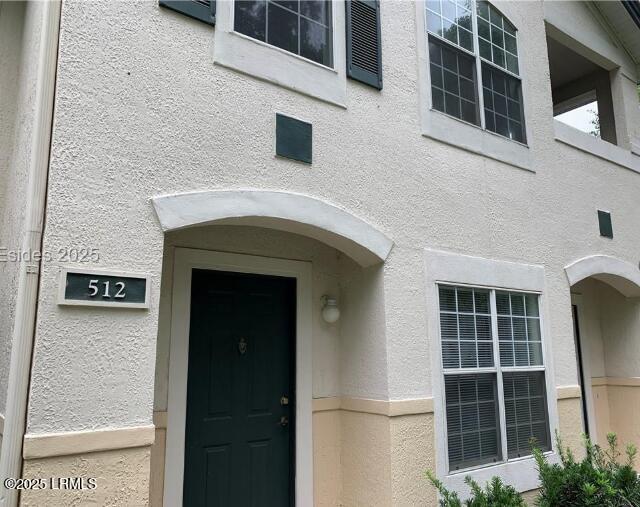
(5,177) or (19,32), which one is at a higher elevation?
(19,32)

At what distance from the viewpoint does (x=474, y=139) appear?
5.79 meters

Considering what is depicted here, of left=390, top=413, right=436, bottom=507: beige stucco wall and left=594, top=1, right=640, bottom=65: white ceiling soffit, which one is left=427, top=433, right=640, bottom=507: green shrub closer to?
left=390, top=413, right=436, bottom=507: beige stucco wall

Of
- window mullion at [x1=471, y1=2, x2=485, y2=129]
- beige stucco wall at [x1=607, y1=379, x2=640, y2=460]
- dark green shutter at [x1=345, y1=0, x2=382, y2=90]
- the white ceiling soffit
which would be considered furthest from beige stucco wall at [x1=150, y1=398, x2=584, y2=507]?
the white ceiling soffit

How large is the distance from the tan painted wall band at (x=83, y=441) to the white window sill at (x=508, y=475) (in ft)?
9.53

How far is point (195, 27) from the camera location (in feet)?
13.0

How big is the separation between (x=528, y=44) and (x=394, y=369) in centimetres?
496

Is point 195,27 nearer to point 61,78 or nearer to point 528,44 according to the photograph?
point 61,78

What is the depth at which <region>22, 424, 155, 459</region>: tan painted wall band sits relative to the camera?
2.86 metres

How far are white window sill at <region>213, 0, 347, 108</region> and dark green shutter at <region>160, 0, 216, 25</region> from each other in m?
0.06

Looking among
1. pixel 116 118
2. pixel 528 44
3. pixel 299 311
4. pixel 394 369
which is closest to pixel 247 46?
pixel 116 118

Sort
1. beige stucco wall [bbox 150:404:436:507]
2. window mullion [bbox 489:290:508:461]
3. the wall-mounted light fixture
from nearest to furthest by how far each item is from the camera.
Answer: beige stucco wall [bbox 150:404:436:507] < the wall-mounted light fixture < window mullion [bbox 489:290:508:461]

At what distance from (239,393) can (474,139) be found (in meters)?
3.81

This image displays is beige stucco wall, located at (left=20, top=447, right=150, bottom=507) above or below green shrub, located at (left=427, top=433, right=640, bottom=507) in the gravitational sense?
above

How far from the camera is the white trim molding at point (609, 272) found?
21.4 ft
